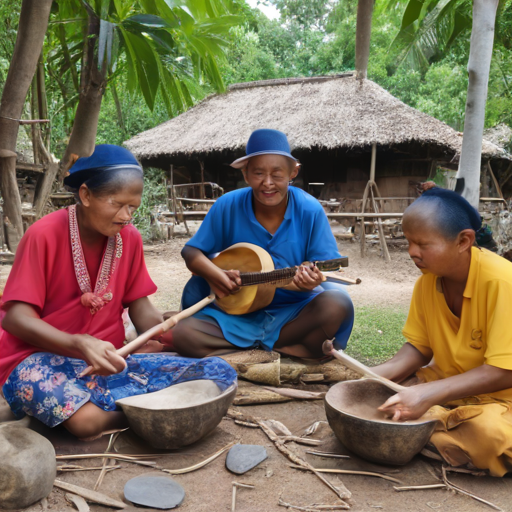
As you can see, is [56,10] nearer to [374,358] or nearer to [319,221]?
[319,221]

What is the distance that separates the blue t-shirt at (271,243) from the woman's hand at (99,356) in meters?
1.05

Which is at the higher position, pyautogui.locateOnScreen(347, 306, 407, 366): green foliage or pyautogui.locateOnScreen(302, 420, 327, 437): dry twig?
pyautogui.locateOnScreen(302, 420, 327, 437): dry twig

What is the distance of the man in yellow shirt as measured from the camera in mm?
1829

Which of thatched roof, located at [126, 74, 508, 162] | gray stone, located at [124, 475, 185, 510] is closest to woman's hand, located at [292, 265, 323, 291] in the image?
gray stone, located at [124, 475, 185, 510]

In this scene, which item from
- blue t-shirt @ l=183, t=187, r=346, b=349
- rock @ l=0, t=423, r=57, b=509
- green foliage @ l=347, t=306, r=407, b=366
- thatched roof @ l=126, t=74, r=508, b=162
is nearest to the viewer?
rock @ l=0, t=423, r=57, b=509

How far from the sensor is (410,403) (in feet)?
6.00

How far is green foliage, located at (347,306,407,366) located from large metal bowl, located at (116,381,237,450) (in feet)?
5.96

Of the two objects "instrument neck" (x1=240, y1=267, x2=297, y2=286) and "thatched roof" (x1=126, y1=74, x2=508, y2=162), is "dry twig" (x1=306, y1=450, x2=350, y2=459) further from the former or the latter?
"thatched roof" (x1=126, y1=74, x2=508, y2=162)

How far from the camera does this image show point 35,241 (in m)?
2.01

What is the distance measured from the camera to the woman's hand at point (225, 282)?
8.93 feet

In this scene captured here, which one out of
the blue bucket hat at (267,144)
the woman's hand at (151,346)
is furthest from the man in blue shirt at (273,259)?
the woman's hand at (151,346)

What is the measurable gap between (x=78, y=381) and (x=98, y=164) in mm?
884

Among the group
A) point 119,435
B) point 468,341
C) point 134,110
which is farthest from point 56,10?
point 134,110

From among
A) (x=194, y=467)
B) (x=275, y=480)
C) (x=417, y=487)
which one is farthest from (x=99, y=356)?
(x=417, y=487)
